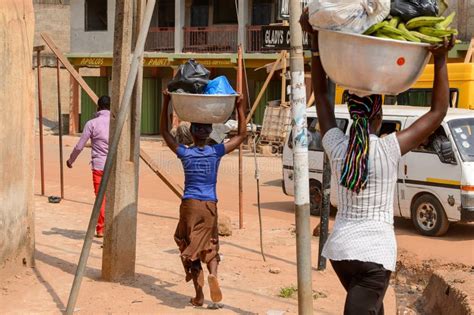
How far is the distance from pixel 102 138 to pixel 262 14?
20891mm

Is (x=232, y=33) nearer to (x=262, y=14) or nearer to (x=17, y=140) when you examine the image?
(x=262, y=14)

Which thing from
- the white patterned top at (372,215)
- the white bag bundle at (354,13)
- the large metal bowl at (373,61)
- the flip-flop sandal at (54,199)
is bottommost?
the flip-flop sandal at (54,199)

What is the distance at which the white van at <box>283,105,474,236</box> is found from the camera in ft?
35.4

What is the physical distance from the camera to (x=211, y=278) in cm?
642

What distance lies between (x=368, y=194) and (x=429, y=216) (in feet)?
24.8

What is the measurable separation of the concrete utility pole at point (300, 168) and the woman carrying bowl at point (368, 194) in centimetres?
126

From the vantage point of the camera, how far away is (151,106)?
102ft

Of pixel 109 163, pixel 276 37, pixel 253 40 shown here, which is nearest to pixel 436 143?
pixel 276 37

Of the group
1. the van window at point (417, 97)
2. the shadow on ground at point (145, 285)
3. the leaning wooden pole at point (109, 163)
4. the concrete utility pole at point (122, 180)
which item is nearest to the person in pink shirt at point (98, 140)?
the shadow on ground at point (145, 285)

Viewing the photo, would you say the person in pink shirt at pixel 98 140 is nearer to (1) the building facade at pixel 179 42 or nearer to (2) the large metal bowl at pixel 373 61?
(2) the large metal bowl at pixel 373 61

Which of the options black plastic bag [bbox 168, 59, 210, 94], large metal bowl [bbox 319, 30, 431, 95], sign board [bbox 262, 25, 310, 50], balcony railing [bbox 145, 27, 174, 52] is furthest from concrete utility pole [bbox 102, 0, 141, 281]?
balcony railing [bbox 145, 27, 174, 52]

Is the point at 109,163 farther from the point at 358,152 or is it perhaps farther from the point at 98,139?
the point at 98,139

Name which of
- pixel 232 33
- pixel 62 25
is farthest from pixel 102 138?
pixel 62 25

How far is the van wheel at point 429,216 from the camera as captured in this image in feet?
36.2
